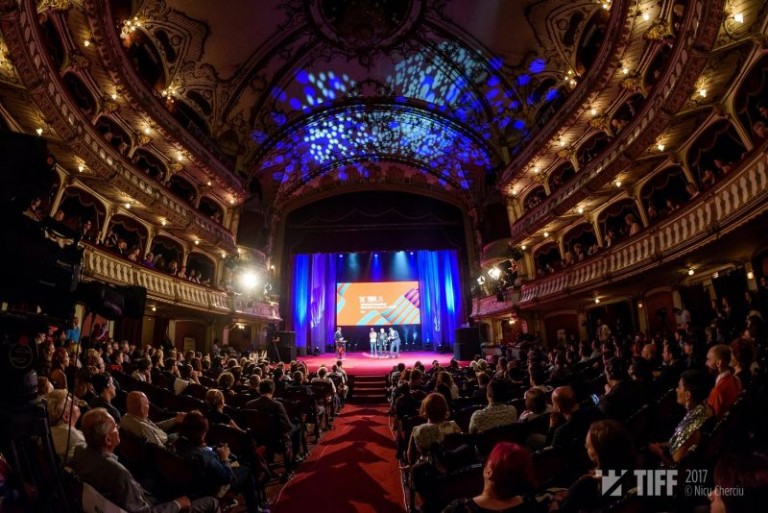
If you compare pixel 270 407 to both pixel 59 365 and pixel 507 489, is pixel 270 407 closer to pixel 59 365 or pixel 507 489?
pixel 59 365

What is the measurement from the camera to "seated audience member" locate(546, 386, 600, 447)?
291cm

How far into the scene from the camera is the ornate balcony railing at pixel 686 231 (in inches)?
261

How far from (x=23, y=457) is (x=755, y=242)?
11.0 metres

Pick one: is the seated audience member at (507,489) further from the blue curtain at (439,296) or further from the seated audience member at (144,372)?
the blue curtain at (439,296)

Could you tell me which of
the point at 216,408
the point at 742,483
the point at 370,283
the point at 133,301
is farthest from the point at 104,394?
the point at 370,283

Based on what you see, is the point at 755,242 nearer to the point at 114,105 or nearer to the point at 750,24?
the point at 750,24

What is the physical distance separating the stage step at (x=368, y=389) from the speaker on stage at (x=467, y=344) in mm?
5111

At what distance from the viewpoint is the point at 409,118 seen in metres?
18.9

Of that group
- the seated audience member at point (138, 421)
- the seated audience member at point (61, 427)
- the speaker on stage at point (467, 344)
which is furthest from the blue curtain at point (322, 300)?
the seated audience member at point (61, 427)

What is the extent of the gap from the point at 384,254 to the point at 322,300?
473 cm

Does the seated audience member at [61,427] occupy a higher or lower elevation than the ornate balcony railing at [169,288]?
lower

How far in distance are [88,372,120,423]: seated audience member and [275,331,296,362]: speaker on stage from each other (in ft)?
41.4

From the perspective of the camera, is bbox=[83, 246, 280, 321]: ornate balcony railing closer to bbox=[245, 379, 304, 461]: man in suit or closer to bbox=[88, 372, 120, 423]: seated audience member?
bbox=[88, 372, 120, 423]: seated audience member

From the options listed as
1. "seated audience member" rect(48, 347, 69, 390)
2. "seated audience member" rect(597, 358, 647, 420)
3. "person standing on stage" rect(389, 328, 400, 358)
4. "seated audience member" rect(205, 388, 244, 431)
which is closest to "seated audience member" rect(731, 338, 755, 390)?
"seated audience member" rect(597, 358, 647, 420)
